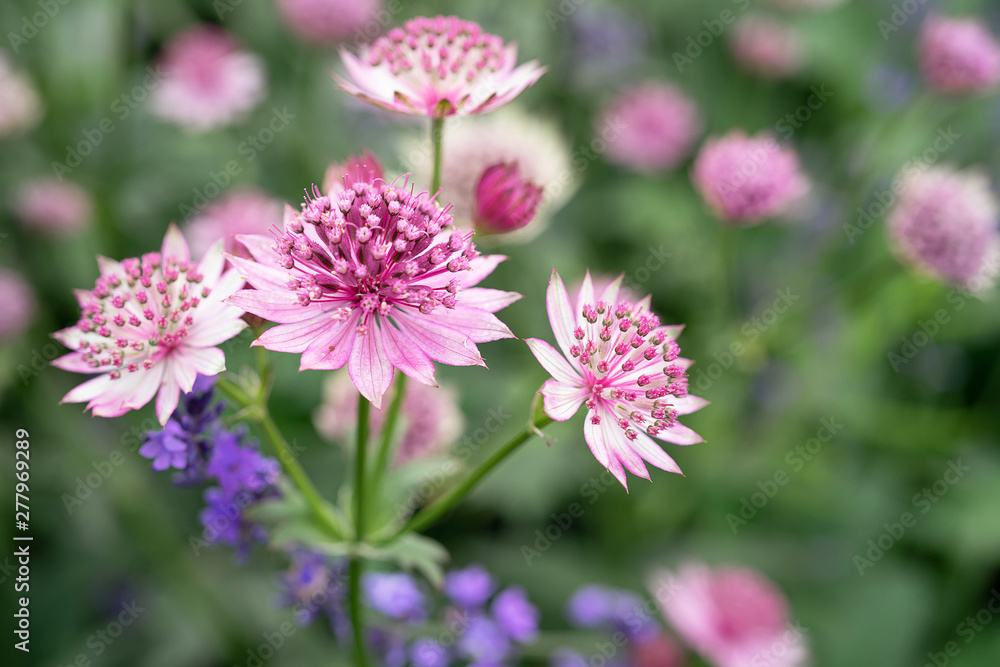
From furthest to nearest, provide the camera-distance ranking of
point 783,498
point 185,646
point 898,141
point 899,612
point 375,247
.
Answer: point 898,141 < point 783,498 < point 899,612 < point 185,646 < point 375,247

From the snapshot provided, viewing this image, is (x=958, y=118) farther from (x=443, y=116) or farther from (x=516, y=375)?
(x=443, y=116)

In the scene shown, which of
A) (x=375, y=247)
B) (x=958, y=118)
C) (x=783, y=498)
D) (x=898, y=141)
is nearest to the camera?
(x=375, y=247)

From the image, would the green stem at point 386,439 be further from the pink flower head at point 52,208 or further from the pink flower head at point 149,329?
the pink flower head at point 52,208

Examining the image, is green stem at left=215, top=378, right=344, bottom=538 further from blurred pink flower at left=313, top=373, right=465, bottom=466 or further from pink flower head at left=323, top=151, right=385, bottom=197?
blurred pink flower at left=313, top=373, right=465, bottom=466

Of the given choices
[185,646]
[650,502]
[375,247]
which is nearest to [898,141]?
[650,502]

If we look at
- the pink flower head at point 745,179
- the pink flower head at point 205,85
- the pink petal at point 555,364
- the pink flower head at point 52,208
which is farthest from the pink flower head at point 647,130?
the pink petal at point 555,364

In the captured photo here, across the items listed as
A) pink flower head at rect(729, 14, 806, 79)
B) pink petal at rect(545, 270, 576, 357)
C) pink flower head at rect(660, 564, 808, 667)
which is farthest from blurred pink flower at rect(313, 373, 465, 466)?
pink flower head at rect(729, 14, 806, 79)

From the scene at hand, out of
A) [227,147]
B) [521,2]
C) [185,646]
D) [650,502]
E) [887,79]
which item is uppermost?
[887,79]

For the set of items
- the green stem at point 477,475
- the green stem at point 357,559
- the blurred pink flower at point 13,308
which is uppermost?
the green stem at point 477,475
